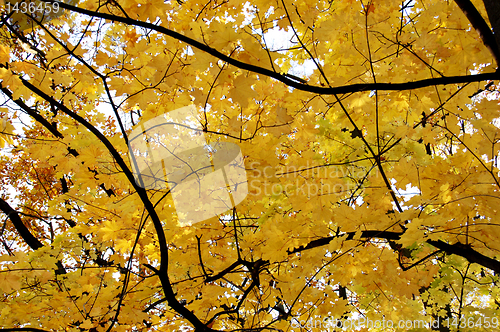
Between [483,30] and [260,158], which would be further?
[260,158]

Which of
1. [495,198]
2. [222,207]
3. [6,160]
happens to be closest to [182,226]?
[222,207]

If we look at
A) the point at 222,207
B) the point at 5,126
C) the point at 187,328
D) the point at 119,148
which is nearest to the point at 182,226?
the point at 222,207

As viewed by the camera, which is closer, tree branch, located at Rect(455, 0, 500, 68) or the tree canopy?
tree branch, located at Rect(455, 0, 500, 68)

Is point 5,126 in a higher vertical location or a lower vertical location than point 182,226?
higher

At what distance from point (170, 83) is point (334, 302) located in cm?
249

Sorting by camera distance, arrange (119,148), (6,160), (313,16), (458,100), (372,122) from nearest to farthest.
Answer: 1. (313,16)
2. (458,100)
3. (119,148)
4. (372,122)
5. (6,160)

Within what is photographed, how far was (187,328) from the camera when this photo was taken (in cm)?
278

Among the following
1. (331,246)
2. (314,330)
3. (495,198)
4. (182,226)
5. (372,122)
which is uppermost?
(372,122)

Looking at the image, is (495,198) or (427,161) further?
(427,161)

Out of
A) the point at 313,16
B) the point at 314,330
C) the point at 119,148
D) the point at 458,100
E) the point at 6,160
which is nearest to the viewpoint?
the point at 313,16

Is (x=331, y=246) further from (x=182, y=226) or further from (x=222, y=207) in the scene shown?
(x=182, y=226)

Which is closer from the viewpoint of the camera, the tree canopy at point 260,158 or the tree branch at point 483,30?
the tree branch at point 483,30

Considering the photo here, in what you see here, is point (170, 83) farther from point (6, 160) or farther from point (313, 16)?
point (6, 160)

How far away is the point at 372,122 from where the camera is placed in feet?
8.58
